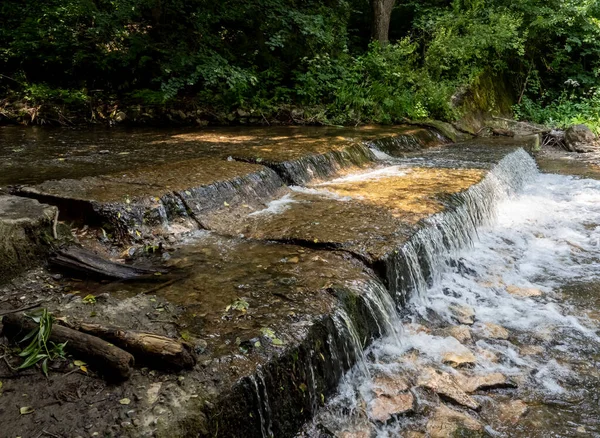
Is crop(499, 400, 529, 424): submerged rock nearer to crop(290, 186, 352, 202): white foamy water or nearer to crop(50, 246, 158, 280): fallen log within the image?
crop(50, 246, 158, 280): fallen log

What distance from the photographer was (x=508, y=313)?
3.66 m

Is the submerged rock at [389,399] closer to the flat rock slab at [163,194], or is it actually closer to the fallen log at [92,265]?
the fallen log at [92,265]

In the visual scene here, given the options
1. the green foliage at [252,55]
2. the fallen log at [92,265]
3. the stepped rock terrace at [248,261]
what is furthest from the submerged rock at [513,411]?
the green foliage at [252,55]

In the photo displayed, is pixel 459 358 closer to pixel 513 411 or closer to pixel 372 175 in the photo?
pixel 513 411

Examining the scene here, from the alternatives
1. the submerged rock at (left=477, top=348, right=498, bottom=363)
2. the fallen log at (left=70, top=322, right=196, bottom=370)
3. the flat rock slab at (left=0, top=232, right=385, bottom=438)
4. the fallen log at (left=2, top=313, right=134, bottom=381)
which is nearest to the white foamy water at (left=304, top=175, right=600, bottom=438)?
the submerged rock at (left=477, top=348, right=498, bottom=363)

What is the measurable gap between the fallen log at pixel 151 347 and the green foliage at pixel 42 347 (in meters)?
0.14

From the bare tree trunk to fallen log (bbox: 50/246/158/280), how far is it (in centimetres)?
1041

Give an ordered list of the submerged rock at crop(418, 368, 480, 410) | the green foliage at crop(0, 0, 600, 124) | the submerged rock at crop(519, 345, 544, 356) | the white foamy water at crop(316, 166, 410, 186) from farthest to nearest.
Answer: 1. the green foliage at crop(0, 0, 600, 124)
2. the white foamy water at crop(316, 166, 410, 186)
3. the submerged rock at crop(519, 345, 544, 356)
4. the submerged rock at crop(418, 368, 480, 410)

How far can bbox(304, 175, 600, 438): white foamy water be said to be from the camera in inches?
106

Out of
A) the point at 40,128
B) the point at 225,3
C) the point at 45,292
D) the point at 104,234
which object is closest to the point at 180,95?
the point at 225,3

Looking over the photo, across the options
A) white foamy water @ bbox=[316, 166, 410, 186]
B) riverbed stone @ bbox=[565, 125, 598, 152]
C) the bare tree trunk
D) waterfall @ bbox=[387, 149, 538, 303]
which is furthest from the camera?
the bare tree trunk

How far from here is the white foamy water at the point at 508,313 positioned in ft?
8.85

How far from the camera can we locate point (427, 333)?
328 cm

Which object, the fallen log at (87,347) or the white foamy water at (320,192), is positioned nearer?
the fallen log at (87,347)
